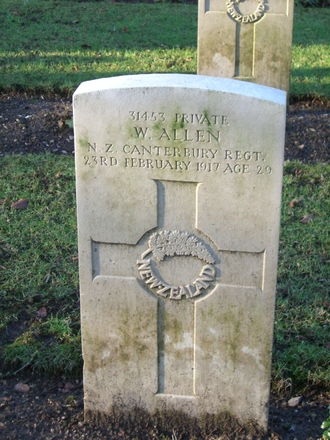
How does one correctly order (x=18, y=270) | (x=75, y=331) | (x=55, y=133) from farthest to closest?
(x=55, y=133) < (x=18, y=270) < (x=75, y=331)

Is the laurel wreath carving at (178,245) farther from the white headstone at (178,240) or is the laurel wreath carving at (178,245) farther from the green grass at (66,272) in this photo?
the green grass at (66,272)

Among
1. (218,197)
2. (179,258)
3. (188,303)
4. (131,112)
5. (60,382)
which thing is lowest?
(60,382)

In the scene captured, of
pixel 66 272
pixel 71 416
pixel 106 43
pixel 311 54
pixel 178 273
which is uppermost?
pixel 106 43

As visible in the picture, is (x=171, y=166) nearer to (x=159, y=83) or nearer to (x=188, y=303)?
(x=159, y=83)

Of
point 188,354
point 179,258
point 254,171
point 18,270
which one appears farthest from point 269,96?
point 18,270

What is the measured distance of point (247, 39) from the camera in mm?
7359

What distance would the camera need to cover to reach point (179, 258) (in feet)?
10.5

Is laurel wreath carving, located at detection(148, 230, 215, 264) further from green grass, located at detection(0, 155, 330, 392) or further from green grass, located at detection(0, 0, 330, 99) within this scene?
green grass, located at detection(0, 0, 330, 99)

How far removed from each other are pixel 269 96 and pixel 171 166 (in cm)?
50

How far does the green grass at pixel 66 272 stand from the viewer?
155 inches

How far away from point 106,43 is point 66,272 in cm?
594

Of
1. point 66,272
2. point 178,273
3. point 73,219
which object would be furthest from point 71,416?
point 73,219

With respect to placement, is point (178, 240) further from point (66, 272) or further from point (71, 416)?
point (66, 272)

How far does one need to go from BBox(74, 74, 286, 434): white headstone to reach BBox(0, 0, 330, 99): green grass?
5.37 metres
